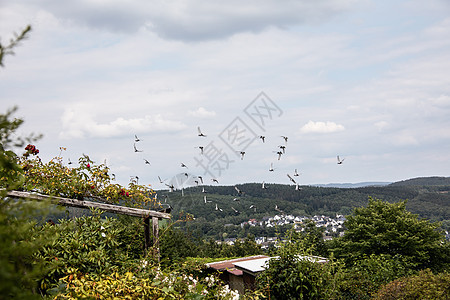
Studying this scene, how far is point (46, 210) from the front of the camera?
1473 millimetres

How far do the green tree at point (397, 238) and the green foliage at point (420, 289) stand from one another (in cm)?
1248

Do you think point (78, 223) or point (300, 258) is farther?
point (300, 258)

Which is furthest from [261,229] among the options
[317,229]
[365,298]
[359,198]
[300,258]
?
[300,258]

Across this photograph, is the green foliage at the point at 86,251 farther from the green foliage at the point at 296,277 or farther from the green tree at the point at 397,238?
the green tree at the point at 397,238

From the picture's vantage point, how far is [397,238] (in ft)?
70.1

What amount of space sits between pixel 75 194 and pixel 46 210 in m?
6.03

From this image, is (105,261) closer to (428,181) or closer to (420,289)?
(420,289)

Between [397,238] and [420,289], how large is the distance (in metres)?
14.1

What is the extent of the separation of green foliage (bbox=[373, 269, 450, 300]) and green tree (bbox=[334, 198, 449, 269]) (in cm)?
1248

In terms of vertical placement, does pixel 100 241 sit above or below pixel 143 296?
above

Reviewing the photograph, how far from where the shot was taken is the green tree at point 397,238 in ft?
69.9

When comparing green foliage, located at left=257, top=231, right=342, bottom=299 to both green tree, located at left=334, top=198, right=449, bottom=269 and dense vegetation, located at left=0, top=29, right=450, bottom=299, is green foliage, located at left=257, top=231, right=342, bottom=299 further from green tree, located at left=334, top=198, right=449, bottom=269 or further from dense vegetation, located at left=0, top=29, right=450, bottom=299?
green tree, located at left=334, top=198, right=449, bottom=269

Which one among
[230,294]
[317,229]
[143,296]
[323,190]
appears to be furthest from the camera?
[323,190]

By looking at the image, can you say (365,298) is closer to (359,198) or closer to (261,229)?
(261,229)
